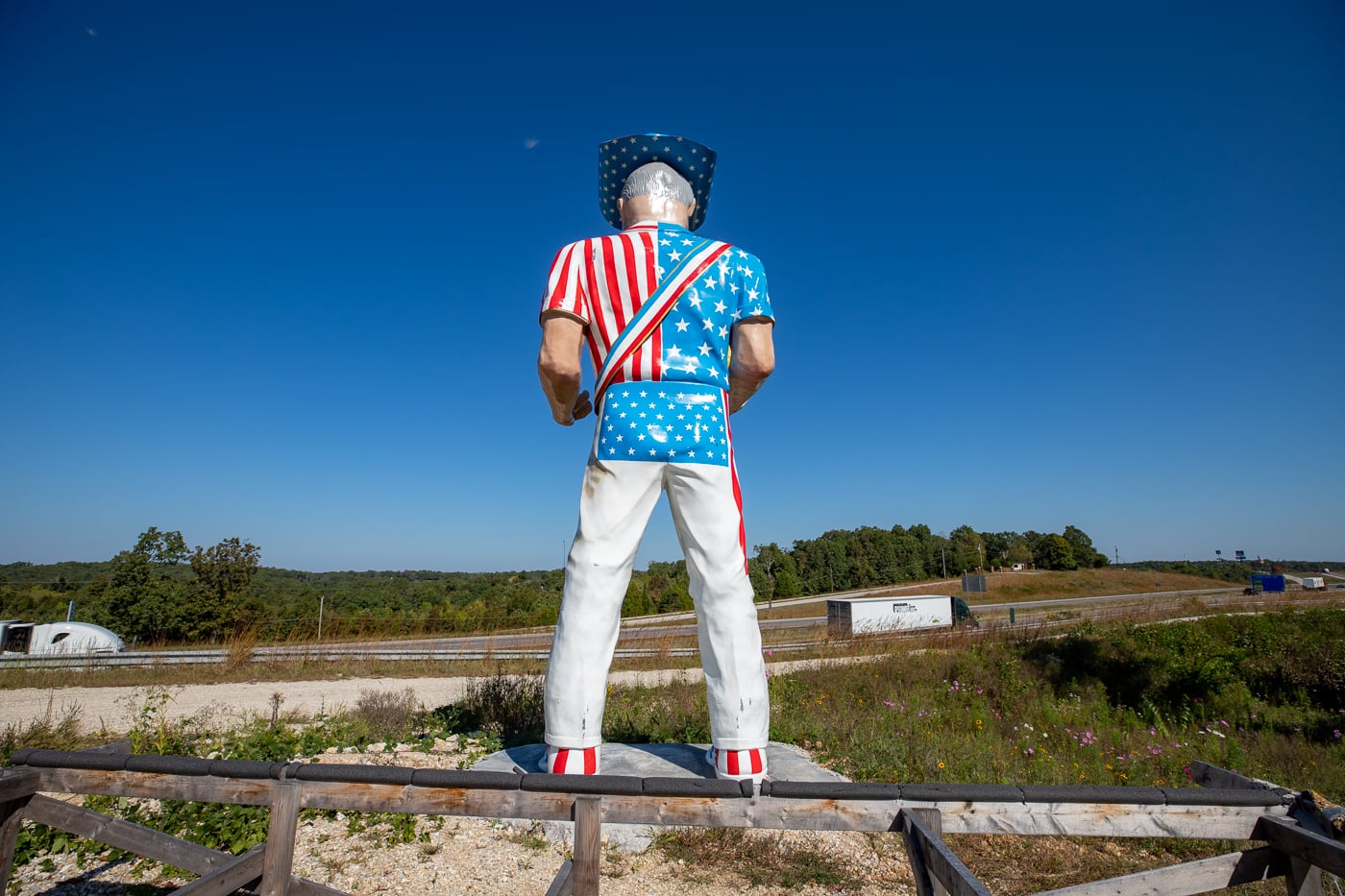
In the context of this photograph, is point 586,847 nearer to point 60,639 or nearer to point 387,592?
point 60,639

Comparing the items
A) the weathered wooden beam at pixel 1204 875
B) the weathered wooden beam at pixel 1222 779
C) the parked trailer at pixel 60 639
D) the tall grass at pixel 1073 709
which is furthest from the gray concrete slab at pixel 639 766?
the parked trailer at pixel 60 639

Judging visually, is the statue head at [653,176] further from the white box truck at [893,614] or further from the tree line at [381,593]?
the white box truck at [893,614]

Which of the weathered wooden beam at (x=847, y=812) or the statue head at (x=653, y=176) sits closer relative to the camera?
the weathered wooden beam at (x=847, y=812)

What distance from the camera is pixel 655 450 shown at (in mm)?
3141

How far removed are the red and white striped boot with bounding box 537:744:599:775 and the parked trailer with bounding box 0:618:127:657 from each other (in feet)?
55.6

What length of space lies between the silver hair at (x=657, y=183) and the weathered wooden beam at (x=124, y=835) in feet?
11.2

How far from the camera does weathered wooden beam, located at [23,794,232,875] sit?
227cm

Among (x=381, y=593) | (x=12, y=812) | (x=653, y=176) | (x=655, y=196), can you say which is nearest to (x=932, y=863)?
(x=12, y=812)

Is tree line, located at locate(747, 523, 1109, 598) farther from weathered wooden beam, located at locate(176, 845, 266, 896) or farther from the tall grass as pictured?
weathered wooden beam, located at locate(176, 845, 266, 896)

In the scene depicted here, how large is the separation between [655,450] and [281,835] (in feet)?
6.48

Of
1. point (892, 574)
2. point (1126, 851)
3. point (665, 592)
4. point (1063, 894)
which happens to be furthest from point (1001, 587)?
point (1063, 894)

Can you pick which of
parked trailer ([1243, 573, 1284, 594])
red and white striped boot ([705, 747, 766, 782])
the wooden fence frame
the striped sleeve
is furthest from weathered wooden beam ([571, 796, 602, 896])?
parked trailer ([1243, 573, 1284, 594])

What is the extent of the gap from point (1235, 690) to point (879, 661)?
15.5 ft

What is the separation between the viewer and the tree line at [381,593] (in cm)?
2053
